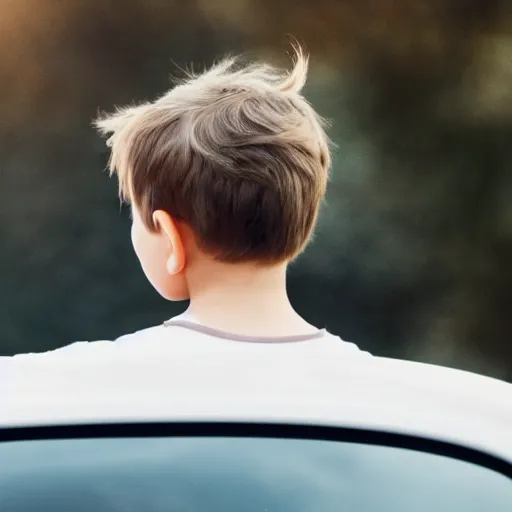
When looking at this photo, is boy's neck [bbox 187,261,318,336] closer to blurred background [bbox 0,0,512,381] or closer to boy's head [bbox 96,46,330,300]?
boy's head [bbox 96,46,330,300]

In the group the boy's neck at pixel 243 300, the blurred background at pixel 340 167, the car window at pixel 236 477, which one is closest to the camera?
the car window at pixel 236 477

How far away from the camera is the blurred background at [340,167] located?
1.48m

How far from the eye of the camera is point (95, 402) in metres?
0.62

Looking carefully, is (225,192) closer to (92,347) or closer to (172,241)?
(172,241)

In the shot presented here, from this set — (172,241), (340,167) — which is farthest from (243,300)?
(340,167)

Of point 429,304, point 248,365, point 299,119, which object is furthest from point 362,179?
point 248,365

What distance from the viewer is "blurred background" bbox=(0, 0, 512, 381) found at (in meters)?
1.48

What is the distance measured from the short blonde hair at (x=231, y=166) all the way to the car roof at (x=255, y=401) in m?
0.21

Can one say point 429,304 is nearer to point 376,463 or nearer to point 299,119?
point 299,119

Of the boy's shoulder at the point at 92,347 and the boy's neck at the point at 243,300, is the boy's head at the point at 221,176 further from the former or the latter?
the boy's shoulder at the point at 92,347

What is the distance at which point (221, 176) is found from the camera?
0.81 m

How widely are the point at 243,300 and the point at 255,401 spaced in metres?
0.18

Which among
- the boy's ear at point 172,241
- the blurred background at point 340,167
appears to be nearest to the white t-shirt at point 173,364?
the boy's ear at point 172,241

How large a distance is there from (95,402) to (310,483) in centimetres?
19
